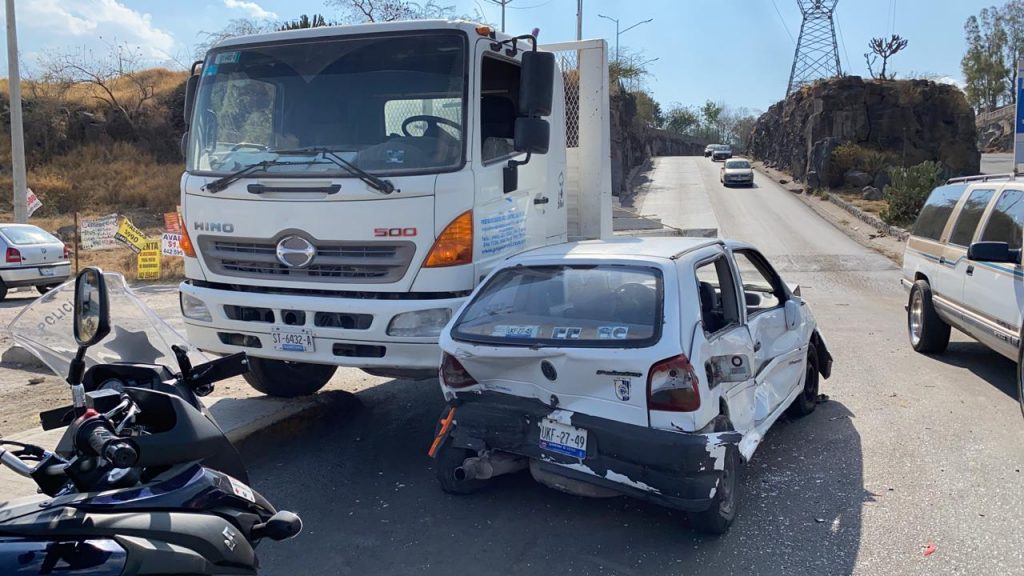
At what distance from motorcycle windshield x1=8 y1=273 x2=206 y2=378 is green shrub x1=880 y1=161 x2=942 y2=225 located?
30.2m

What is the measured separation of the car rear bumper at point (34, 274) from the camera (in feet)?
55.2

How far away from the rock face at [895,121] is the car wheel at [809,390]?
40693 millimetres

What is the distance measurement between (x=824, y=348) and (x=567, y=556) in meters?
3.66

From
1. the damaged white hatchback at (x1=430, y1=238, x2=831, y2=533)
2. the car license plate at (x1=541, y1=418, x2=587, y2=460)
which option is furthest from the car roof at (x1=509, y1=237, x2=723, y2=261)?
the car license plate at (x1=541, y1=418, x2=587, y2=460)

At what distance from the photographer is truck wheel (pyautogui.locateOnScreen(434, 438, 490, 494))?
481cm

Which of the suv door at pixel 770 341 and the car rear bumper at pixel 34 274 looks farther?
the car rear bumper at pixel 34 274

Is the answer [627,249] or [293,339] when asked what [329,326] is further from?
[627,249]

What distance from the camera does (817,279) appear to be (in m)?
18.9

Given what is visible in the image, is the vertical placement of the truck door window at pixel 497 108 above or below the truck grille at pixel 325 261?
above

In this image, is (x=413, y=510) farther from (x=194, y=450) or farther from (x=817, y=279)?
(x=817, y=279)

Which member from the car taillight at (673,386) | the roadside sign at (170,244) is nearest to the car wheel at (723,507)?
the car taillight at (673,386)

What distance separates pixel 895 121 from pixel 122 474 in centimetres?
4989

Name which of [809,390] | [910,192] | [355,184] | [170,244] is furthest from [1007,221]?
[910,192]

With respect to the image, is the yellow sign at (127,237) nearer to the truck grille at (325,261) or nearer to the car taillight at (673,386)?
the truck grille at (325,261)
